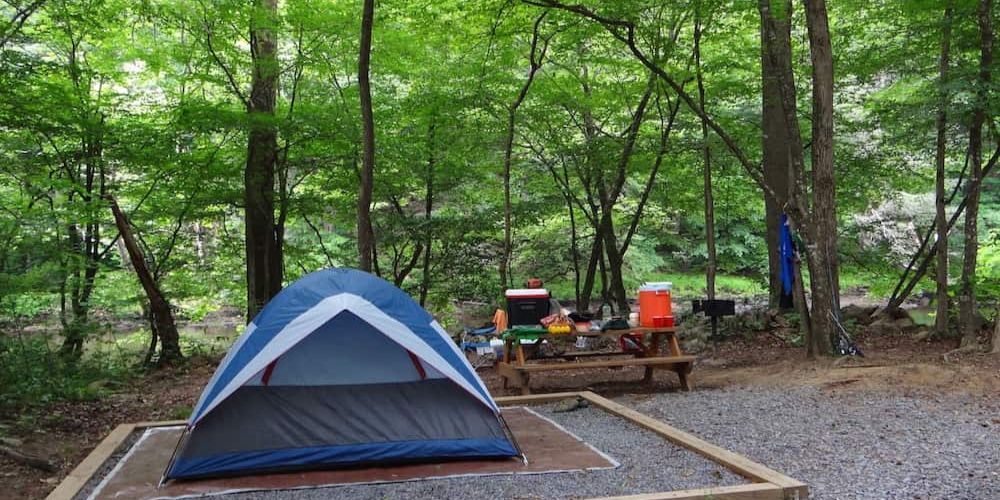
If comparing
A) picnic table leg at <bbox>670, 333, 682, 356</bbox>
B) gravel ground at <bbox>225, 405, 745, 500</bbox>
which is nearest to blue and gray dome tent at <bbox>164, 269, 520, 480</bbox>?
gravel ground at <bbox>225, 405, 745, 500</bbox>

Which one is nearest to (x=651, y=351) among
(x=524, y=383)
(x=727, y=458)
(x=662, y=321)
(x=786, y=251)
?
(x=662, y=321)

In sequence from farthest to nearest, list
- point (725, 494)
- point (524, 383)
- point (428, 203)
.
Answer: point (428, 203) < point (524, 383) < point (725, 494)

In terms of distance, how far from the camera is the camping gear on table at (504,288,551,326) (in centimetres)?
636

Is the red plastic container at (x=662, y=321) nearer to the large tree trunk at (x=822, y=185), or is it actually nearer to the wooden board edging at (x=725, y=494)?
the large tree trunk at (x=822, y=185)

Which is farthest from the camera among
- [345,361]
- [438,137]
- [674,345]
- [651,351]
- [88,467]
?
[438,137]

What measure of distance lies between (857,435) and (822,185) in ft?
10.8

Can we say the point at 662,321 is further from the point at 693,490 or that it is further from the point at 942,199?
the point at 942,199

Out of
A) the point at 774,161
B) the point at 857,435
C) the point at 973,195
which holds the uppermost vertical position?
the point at 774,161

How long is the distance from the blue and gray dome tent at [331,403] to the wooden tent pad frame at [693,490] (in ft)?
1.72

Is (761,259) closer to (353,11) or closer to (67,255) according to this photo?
(353,11)

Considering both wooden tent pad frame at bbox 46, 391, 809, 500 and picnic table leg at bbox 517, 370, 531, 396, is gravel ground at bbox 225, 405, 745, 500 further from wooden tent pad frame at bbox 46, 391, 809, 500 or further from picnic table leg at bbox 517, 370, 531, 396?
picnic table leg at bbox 517, 370, 531, 396

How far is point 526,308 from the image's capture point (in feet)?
20.9

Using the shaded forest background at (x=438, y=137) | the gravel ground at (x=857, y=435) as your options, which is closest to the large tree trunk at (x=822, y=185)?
the shaded forest background at (x=438, y=137)

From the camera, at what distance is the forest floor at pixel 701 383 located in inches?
212
